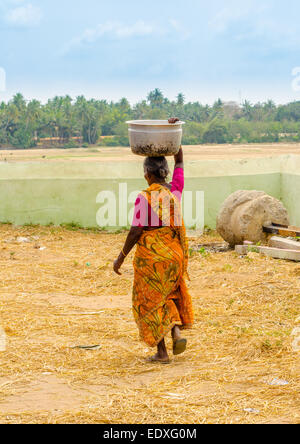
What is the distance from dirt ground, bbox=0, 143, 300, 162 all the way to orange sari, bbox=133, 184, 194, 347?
7.58m

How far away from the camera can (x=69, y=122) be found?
14.9 metres

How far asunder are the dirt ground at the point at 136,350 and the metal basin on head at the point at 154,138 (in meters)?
1.57

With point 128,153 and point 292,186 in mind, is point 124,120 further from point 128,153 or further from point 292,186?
point 292,186

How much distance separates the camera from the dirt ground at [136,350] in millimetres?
3740

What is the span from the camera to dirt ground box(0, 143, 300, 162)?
41.0 ft

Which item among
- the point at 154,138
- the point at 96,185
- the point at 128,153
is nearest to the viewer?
the point at 154,138

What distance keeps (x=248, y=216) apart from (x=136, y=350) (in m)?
4.27

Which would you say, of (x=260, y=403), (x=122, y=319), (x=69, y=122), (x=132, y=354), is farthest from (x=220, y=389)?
(x=69, y=122)

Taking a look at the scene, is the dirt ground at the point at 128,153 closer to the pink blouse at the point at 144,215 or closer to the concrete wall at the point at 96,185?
the concrete wall at the point at 96,185

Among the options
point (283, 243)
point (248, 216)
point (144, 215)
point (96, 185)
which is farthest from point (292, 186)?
point (144, 215)

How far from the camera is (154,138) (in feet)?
14.9

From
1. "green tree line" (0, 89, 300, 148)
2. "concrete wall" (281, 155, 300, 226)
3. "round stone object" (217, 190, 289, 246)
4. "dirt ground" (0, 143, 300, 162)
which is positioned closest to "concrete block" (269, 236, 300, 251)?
"round stone object" (217, 190, 289, 246)

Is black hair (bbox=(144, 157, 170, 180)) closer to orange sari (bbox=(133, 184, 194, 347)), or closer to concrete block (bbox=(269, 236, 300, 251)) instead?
orange sari (bbox=(133, 184, 194, 347))
